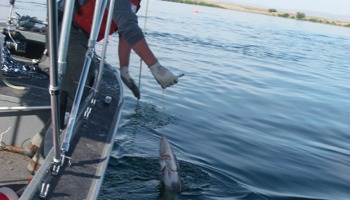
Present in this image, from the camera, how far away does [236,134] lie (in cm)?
792

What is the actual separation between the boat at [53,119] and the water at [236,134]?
1122 mm

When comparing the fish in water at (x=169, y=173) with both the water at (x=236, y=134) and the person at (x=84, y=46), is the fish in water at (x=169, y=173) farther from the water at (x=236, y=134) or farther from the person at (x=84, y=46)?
the person at (x=84, y=46)

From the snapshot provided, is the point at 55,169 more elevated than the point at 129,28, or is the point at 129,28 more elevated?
the point at 129,28

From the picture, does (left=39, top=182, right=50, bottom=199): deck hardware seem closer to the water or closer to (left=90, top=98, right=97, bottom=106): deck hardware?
(left=90, top=98, right=97, bottom=106): deck hardware

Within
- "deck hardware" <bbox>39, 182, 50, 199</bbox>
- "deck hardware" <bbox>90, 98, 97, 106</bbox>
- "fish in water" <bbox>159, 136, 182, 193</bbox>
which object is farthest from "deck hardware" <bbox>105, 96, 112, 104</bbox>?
"deck hardware" <bbox>39, 182, 50, 199</bbox>

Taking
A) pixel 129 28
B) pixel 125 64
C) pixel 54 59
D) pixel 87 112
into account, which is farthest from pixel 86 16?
pixel 54 59

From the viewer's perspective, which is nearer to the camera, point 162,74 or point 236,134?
point 162,74

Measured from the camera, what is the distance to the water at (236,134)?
553cm

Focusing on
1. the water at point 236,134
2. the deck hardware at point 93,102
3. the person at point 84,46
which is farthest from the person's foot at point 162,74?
the water at point 236,134

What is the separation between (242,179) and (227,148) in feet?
4.17

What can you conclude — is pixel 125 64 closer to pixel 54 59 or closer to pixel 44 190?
pixel 44 190

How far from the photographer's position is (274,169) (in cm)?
644

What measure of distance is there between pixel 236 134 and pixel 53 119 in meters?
6.07

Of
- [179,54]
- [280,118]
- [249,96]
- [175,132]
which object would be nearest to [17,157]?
[175,132]
